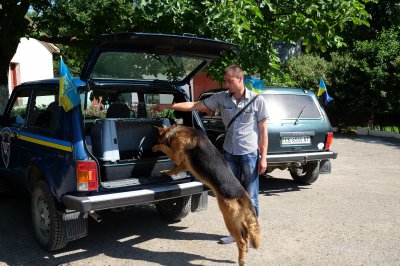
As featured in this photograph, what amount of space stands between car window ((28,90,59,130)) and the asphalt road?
56.9 inches

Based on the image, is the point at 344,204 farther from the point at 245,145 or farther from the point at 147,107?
the point at 147,107

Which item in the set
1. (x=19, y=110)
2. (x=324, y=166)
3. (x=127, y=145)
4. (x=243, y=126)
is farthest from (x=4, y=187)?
(x=324, y=166)

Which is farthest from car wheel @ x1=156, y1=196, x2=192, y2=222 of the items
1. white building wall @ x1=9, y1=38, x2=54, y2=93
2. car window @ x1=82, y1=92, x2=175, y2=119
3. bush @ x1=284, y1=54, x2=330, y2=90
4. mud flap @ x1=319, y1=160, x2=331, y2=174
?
white building wall @ x1=9, y1=38, x2=54, y2=93

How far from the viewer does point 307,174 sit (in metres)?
7.73

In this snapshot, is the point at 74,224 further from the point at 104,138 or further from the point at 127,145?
the point at 127,145

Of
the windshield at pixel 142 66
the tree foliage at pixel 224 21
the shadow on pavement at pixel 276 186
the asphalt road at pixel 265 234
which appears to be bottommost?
the asphalt road at pixel 265 234

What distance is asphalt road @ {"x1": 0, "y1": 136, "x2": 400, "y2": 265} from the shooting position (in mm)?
4254

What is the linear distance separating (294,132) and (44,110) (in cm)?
416

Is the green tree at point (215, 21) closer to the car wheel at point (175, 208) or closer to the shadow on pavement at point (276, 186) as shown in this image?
the shadow on pavement at point (276, 186)

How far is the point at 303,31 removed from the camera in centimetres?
725

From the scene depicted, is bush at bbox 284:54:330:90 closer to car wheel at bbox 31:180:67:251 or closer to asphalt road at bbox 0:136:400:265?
asphalt road at bbox 0:136:400:265

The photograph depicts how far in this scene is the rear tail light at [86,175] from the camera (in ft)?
12.7

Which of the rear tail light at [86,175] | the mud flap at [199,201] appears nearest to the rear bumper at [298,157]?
the mud flap at [199,201]

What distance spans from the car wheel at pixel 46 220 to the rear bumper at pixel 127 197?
13.0 inches
